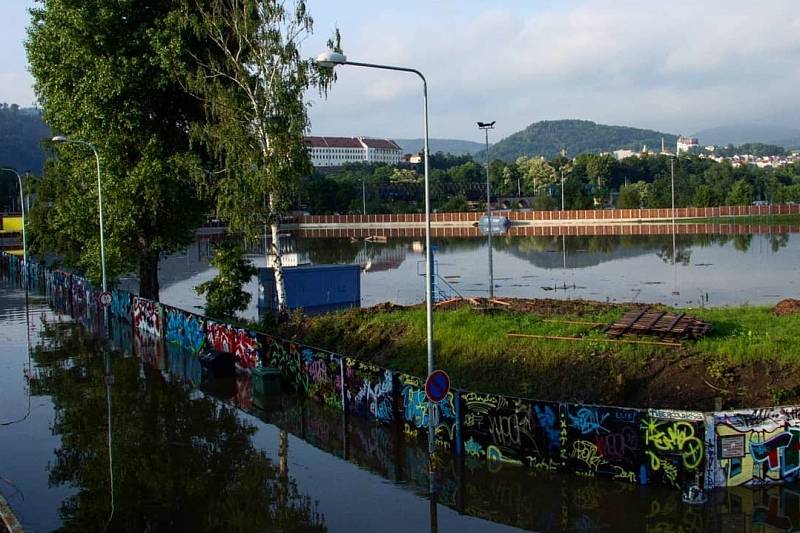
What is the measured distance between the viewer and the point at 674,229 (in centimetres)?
10156

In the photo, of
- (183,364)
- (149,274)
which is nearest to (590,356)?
(183,364)

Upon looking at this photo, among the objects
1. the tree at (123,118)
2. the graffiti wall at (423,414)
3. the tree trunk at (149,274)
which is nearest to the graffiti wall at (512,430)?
the graffiti wall at (423,414)

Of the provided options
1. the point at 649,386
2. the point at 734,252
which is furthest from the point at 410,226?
the point at 649,386

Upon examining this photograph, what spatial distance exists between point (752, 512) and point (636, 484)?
225cm

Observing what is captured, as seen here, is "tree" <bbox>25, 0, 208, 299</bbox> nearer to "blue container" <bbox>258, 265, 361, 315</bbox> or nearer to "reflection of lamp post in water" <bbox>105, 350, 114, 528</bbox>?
"blue container" <bbox>258, 265, 361, 315</bbox>

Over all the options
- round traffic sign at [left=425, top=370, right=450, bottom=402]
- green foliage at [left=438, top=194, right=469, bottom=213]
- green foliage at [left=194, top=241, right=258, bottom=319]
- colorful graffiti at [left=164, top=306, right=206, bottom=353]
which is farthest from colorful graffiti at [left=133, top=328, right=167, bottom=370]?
green foliage at [left=438, top=194, right=469, bottom=213]

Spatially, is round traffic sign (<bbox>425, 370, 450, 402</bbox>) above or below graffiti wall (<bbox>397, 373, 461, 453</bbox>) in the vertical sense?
above

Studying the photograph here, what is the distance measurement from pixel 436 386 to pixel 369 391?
5537 millimetres

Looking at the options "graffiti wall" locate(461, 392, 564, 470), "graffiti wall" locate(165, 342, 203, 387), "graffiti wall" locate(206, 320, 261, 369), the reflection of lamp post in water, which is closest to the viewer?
the reflection of lamp post in water

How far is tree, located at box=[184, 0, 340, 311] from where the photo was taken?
3325 cm

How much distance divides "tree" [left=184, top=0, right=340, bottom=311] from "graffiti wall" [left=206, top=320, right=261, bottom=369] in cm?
451

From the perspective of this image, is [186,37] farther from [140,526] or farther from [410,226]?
[410,226]

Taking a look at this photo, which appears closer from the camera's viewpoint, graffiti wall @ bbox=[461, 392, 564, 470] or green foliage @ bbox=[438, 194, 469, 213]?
graffiti wall @ bbox=[461, 392, 564, 470]

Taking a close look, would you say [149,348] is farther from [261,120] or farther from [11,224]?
[11,224]
